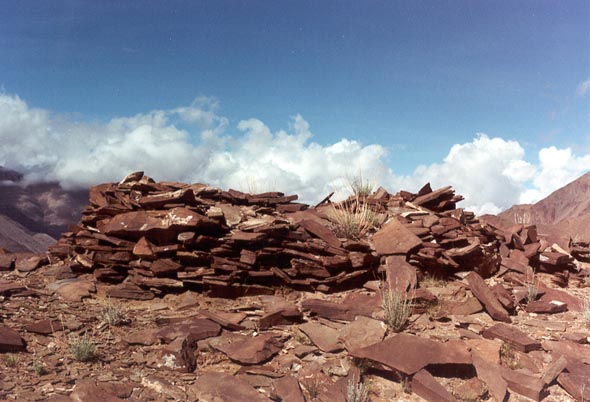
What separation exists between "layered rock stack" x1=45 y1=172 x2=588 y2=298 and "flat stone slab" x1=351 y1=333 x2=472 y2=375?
1.98m

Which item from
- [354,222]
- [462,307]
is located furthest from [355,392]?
[354,222]

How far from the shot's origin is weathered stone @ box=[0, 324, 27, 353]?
184 inches

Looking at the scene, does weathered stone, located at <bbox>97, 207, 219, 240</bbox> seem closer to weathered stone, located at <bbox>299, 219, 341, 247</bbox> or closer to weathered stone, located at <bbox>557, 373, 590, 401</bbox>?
weathered stone, located at <bbox>299, 219, 341, 247</bbox>

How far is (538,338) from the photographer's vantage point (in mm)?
5719

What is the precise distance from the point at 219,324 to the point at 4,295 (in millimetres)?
3458

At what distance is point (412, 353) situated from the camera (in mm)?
4602

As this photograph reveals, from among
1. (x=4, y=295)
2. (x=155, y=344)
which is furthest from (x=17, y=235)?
(x=155, y=344)

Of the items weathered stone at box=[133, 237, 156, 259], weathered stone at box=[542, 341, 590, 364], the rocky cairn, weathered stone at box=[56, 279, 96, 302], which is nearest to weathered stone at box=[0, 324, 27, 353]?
the rocky cairn

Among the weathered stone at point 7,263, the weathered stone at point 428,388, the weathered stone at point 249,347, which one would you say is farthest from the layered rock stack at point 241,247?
the weathered stone at point 428,388

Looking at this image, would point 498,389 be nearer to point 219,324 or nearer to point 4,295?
point 219,324

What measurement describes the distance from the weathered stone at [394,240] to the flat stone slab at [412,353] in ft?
8.83

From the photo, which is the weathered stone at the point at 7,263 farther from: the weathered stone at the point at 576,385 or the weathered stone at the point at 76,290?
the weathered stone at the point at 576,385

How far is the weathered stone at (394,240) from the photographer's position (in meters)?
7.42

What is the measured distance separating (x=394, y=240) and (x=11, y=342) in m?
5.69
